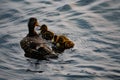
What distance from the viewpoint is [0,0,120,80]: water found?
31.7ft

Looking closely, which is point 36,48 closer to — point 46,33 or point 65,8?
point 46,33

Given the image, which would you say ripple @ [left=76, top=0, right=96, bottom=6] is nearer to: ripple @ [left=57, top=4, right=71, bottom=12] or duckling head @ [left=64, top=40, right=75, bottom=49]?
ripple @ [left=57, top=4, right=71, bottom=12]

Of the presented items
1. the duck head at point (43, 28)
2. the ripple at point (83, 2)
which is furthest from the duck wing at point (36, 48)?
the ripple at point (83, 2)

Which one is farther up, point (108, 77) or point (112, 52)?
point (112, 52)

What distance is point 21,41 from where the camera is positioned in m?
11.6

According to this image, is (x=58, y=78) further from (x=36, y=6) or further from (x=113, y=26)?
(x=36, y=6)

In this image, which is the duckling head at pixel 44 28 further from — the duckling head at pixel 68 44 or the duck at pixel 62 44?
the duckling head at pixel 68 44

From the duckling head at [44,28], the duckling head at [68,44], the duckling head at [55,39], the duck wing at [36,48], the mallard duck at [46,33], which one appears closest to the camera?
the duck wing at [36,48]

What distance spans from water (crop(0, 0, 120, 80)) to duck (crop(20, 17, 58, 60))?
7.8 inches

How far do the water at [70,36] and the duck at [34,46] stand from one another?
199mm

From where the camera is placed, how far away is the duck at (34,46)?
10.5 m

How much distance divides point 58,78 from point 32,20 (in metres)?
3.23

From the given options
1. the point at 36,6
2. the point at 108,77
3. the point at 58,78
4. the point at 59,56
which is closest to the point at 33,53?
the point at 59,56

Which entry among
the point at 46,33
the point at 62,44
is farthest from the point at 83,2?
the point at 62,44
